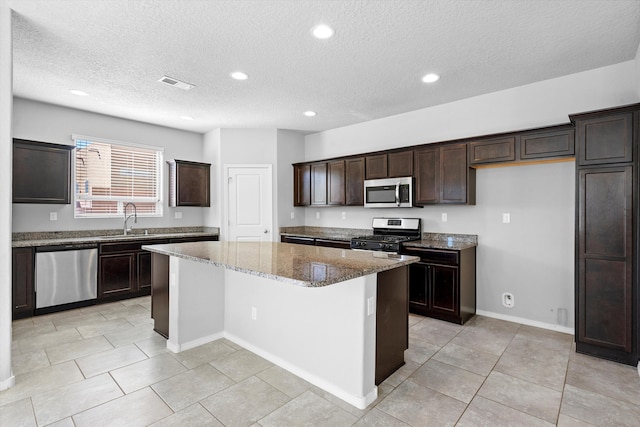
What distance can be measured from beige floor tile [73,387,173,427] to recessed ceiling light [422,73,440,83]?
3747 mm

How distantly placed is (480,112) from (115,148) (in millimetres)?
5439

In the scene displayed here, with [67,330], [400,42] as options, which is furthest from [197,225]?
[400,42]

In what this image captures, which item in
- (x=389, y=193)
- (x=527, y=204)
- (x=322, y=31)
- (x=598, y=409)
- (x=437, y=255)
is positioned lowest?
(x=598, y=409)

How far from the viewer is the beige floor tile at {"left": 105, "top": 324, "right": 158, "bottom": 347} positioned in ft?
10.5

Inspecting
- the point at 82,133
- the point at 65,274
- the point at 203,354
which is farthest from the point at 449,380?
the point at 82,133

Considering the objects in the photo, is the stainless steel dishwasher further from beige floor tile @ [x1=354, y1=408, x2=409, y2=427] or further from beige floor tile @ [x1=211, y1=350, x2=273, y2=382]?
beige floor tile @ [x1=354, y1=408, x2=409, y2=427]

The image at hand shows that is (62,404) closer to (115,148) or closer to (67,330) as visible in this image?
(67,330)

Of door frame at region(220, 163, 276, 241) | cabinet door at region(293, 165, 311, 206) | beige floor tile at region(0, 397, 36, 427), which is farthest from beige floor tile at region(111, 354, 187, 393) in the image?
cabinet door at region(293, 165, 311, 206)

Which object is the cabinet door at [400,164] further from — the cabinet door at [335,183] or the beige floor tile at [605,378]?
the beige floor tile at [605,378]

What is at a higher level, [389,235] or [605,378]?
[389,235]

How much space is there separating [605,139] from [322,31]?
8.63 ft

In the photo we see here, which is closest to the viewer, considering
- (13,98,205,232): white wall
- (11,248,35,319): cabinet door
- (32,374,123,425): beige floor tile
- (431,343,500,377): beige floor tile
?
(32,374,123,425): beige floor tile

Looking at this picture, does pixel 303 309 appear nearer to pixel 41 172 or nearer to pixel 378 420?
pixel 378 420

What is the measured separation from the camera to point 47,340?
3.22 m
